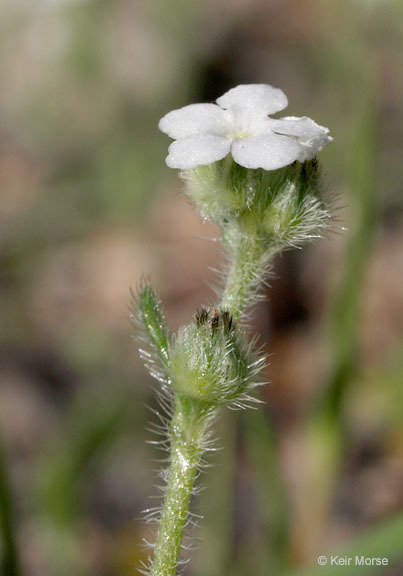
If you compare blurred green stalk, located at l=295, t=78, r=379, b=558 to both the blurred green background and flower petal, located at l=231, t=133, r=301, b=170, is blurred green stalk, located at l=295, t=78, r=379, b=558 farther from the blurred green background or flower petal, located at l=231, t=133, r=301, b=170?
flower petal, located at l=231, t=133, r=301, b=170

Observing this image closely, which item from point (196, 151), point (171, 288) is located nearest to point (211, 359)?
point (196, 151)

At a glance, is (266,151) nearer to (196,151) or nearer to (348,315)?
(196,151)

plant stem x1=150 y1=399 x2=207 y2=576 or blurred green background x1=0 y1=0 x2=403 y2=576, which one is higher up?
blurred green background x1=0 y1=0 x2=403 y2=576

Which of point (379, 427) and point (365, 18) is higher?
point (365, 18)

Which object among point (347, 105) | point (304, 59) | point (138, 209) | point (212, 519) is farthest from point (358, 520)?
point (304, 59)

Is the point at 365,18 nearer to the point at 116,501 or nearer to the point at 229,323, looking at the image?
the point at 116,501

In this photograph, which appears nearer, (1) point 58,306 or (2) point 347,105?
(1) point 58,306

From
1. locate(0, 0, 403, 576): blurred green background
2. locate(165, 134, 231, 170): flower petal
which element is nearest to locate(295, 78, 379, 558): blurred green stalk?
locate(0, 0, 403, 576): blurred green background
